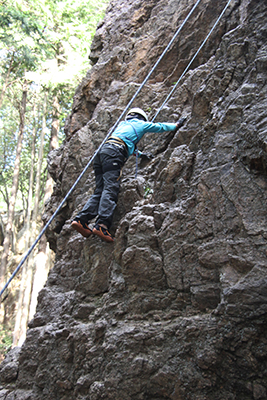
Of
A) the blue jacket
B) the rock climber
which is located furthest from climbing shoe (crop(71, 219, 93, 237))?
the blue jacket

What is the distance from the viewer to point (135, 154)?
501 centimetres

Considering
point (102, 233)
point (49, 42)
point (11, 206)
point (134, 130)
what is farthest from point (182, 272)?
point (11, 206)

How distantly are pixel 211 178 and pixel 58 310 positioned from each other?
280 centimetres

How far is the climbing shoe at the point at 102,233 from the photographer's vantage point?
420 cm

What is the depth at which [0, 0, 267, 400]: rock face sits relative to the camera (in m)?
2.88

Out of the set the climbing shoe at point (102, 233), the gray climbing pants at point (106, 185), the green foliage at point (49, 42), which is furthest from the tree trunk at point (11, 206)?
the climbing shoe at point (102, 233)

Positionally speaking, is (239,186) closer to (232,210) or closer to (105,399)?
(232,210)

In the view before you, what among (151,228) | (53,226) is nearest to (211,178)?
(151,228)

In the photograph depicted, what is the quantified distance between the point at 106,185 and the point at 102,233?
0.73m

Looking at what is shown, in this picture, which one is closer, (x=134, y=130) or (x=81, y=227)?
(x=81, y=227)

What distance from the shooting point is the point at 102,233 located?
4203 mm

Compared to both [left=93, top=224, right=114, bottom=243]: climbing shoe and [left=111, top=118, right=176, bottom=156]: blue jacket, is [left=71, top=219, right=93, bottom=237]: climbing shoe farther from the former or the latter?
[left=111, top=118, right=176, bottom=156]: blue jacket

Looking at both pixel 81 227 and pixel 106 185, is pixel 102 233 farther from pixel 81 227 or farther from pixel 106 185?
pixel 106 185

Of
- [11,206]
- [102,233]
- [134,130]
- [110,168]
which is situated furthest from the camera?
[11,206]
